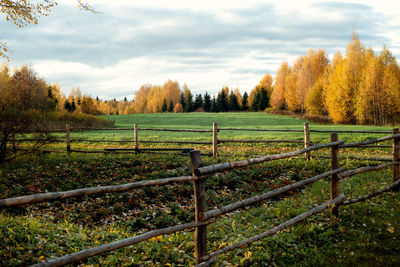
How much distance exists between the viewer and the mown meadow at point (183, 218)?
14.2 feet

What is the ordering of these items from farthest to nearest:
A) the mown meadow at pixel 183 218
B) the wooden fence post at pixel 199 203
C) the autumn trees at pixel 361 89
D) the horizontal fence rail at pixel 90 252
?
the autumn trees at pixel 361 89 → the mown meadow at pixel 183 218 → the wooden fence post at pixel 199 203 → the horizontal fence rail at pixel 90 252

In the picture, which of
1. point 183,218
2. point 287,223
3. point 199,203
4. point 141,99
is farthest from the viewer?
point 141,99

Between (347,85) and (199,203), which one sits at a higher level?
(347,85)

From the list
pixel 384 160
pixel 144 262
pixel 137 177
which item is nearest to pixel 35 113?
pixel 137 177

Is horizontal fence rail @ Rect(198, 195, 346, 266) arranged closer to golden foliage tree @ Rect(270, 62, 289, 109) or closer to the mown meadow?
the mown meadow

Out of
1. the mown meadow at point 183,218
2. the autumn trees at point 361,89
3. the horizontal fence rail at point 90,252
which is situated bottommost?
the mown meadow at point 183,218

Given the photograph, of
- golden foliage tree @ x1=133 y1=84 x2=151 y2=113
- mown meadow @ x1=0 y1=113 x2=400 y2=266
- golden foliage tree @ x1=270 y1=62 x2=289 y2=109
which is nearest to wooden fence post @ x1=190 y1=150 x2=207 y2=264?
mown meadow @ x1=0 y1=113 x2=400 y2=266

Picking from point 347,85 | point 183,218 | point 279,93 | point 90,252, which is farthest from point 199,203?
point 279,93

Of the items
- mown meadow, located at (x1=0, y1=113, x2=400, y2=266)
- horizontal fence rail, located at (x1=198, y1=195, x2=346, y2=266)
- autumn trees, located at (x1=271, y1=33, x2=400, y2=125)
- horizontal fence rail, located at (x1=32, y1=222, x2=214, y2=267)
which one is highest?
autumn trees, located at (x1=271, y1=33, x2=400, y2=125)

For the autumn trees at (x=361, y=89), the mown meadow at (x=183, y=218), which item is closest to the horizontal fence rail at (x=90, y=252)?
the mown meadow at (x=183, y=218)

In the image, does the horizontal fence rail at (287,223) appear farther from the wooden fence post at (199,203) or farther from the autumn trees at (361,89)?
the autumn trees at (361,89)

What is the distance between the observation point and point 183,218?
263 inches

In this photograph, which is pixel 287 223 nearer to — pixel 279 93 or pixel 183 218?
pixel 183 218

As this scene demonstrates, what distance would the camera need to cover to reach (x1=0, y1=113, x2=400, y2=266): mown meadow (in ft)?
14.2
